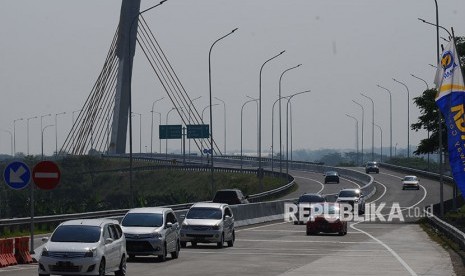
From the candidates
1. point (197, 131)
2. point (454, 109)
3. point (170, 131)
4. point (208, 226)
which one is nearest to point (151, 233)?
point (208, 226)

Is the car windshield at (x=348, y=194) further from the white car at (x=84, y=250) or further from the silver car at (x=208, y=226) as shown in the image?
the white car at (x=84, y=250)

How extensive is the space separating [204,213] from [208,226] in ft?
3.24

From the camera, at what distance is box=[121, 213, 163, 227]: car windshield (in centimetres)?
3231

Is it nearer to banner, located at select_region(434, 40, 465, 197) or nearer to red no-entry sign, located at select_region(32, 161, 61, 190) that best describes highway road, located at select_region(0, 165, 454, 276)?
red no-entry sign, located at select_region(32, 161, 61, 190)

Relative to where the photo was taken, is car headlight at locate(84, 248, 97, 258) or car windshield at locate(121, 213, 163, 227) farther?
car windshield at locate(121, 213, 163, 227)

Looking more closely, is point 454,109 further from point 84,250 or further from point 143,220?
point 143,220

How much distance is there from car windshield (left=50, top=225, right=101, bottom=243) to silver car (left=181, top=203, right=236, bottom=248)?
13119 mm

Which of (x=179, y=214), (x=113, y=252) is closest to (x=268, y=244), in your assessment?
(x=179, y=214)

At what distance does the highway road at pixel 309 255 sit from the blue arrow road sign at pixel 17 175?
80.1 inches

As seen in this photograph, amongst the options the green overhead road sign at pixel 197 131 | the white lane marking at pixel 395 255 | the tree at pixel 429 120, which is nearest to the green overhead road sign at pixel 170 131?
the green overhead road sign at pixel 197 131

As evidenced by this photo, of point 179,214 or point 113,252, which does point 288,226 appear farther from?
point 113,252

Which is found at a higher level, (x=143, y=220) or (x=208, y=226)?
(x=143, y=220)

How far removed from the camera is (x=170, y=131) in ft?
416

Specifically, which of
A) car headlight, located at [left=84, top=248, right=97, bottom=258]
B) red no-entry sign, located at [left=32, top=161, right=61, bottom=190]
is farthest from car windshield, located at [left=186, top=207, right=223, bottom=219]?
car headlight, located at [left=84, top=248, right=97, bottom=258]
